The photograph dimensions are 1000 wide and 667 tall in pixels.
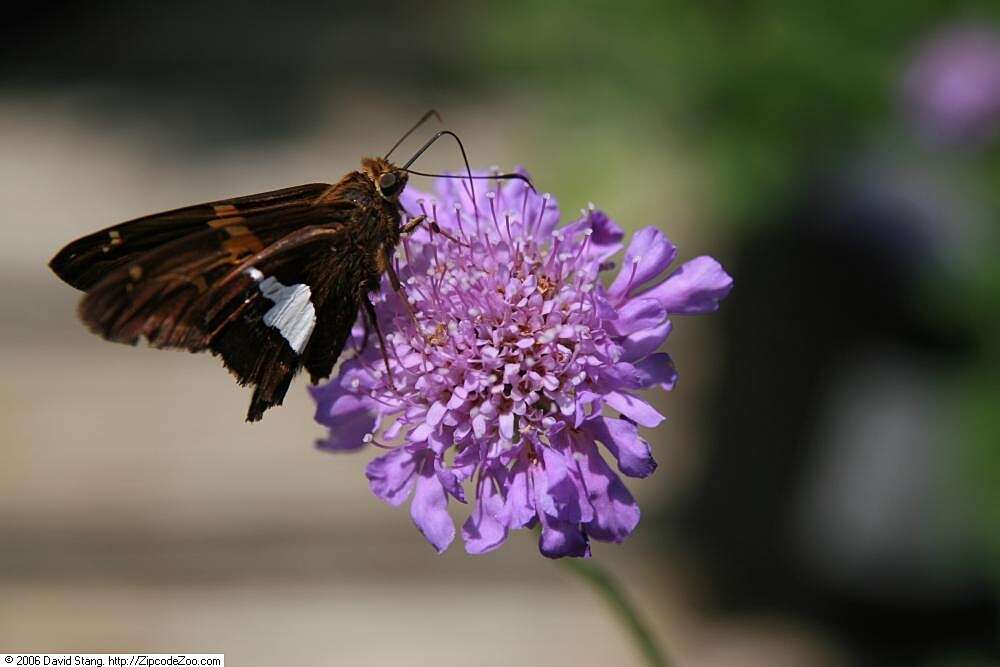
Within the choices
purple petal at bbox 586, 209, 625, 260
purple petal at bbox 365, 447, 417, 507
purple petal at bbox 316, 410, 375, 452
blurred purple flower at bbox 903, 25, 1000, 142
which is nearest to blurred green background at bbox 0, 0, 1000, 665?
blurred purple flower at bbox 903, 25, 1000, 142

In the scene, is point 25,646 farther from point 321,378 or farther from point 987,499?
point 987,499

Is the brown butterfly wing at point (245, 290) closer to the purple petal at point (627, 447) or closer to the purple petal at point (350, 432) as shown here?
the purple petal at point (350, 432)

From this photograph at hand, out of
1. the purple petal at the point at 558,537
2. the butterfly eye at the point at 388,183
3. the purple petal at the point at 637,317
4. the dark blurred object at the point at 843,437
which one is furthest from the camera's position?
the dark blurred object at the point at 843,437

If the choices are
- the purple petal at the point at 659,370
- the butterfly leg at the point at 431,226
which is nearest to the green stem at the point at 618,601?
the purple petal at the point at 659,370

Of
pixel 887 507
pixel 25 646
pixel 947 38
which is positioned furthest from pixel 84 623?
pixel 947 38

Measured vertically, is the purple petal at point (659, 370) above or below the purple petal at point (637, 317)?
below

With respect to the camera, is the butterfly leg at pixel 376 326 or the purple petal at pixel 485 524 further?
the butterfly leg at pixel 376 326

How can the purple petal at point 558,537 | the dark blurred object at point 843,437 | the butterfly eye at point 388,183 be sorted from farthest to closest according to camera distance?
the dark blurred object at point 843,437, the butterfly eye at point 388,183, the purple petal at point 558,537

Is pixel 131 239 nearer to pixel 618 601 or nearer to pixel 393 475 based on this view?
pixel 393 475
